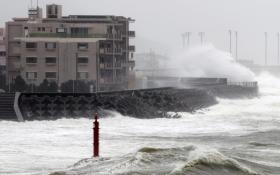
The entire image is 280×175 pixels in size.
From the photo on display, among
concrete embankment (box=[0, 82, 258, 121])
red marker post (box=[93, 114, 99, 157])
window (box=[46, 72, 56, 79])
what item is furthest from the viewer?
window (box=[46, 72, 56, 79])

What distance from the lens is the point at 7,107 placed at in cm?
2786

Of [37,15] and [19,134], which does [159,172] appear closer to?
[19,134]

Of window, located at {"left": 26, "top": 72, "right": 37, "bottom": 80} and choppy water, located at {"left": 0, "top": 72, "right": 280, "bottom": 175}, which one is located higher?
window, located at {"left": 26, "top": 72, "right": 37, "bottom": 80}

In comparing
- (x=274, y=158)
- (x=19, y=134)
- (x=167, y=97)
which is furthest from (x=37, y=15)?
(x=274, y=158)

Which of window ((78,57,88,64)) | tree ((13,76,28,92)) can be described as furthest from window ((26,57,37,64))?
window ((78,57,88,64))

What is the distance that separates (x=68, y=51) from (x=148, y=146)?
3884cm

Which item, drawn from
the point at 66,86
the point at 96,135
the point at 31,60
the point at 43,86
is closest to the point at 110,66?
the point at 66,86

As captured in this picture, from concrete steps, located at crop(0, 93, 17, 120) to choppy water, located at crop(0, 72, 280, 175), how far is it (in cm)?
161

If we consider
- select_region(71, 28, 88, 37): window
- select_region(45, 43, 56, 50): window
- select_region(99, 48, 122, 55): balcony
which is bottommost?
select_region(99, 48, 122, 55): balcony

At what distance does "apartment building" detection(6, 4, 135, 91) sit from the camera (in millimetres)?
55500

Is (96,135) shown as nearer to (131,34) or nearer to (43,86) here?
(43,86)

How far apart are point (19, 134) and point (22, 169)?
24.7ft

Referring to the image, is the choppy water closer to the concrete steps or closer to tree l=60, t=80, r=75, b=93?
the concrete steps

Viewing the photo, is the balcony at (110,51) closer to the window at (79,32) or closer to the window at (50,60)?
the window at (79,32)
